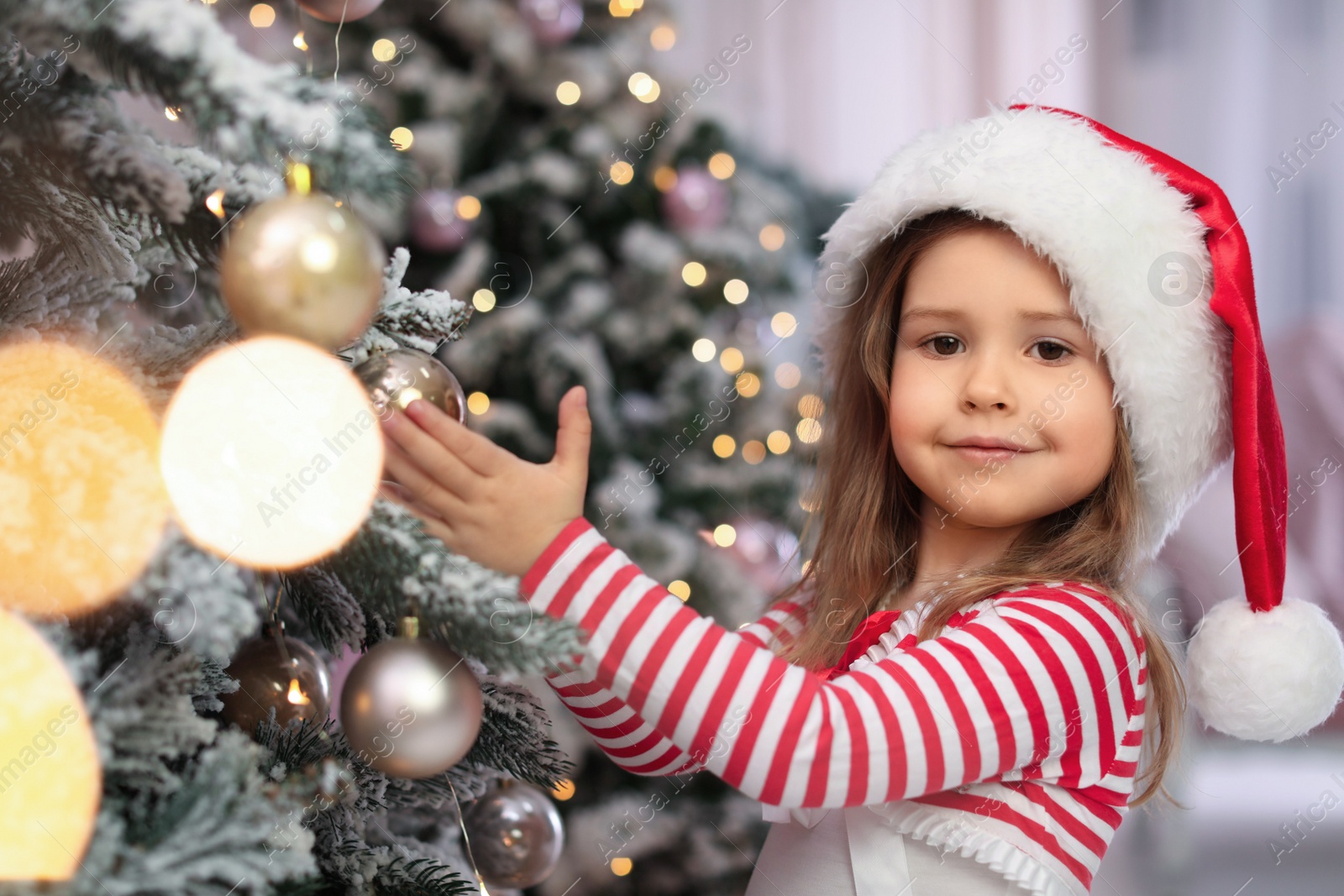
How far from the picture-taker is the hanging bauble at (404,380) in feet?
1.82

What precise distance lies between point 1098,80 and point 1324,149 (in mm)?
571

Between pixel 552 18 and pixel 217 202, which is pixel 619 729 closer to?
pixel 217 202

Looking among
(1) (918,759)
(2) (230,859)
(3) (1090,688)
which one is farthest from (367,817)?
(3) (1090,688)

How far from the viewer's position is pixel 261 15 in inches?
68.9

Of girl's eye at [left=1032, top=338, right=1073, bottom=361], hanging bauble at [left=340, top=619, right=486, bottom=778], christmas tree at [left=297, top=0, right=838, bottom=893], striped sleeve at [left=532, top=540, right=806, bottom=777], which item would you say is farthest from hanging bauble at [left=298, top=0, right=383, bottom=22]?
christmas tree at [left=297, top=0, right=838, bottom=893]

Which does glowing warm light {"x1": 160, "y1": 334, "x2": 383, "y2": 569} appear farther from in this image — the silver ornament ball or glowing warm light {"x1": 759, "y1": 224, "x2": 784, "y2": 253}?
glowing warm light {"x1": 759, "y1": 224, "x2": 784, "y2": 253}

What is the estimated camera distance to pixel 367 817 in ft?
2.20

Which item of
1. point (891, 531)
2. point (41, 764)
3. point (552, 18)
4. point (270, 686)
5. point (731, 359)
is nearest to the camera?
point (41, 764)

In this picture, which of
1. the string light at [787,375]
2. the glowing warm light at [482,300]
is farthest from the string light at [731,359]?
the glowing warm light at [482,300]

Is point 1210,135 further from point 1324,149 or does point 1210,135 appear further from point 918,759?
point 918,759

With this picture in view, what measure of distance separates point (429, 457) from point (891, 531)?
563mm

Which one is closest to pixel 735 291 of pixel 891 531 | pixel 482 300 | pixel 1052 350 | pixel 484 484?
pixel 482 300

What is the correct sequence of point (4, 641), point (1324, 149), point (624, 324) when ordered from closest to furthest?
1. point (4, 641)
2. point (624, 324)
3. point (1324, 149)

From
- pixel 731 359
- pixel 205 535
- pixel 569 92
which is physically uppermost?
pixel 205 535
